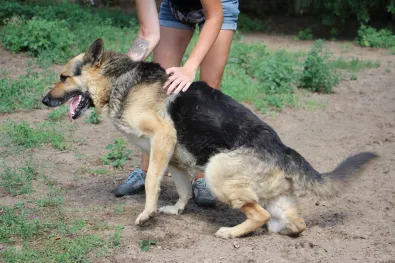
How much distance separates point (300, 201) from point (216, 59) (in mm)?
1629

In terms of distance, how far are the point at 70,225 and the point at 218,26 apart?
6.78 feet

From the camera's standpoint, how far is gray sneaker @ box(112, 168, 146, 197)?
556 cm

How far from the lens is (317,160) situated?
6.73m

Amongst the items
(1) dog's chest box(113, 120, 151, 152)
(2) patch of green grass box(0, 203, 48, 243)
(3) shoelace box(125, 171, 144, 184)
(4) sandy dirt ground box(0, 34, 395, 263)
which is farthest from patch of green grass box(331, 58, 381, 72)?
(2) patch of green grass box(0, 203, 48, 243)

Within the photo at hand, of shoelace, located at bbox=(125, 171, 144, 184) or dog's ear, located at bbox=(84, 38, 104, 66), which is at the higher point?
dog's ear, located at bbox=(84, 38, 104, 66)

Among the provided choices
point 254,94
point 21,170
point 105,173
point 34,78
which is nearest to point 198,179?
point 105,173

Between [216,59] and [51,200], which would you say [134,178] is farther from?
[216,59]

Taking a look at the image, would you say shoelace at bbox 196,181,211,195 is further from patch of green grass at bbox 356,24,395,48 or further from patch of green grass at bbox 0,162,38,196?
patch of green grass at bbox 356,24,395,48

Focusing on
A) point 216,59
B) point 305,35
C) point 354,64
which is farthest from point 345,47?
point 216,59

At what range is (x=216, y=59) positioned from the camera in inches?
213

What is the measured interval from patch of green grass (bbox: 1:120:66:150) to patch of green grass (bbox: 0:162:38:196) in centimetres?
74

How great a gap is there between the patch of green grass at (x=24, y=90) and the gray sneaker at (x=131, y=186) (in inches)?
106

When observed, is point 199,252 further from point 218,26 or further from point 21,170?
point 21,170

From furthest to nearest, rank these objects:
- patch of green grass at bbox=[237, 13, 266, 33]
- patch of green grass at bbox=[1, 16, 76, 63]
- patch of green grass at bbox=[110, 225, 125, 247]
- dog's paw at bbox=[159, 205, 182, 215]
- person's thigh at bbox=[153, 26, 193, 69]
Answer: patch of green grass at bbox=[237, 13, 266, 33], patch of green grass at bbox=[1, 16, 76, 63], person's thigh at bbox=[153, 26, 193, 69], dog's paw at bbox=[159, 205, 182, 215], patch of green grass at bbox=[110, 225, 125, 247]
